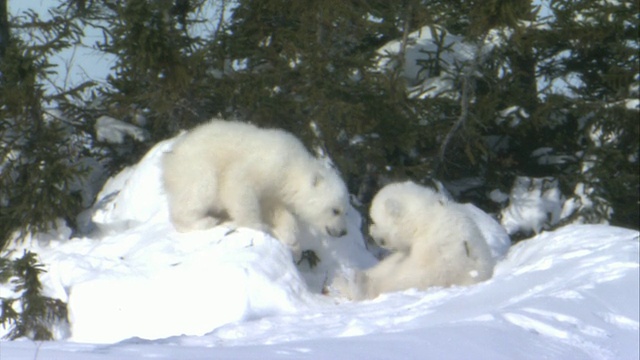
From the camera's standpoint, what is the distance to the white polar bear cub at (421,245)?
750 centimetres

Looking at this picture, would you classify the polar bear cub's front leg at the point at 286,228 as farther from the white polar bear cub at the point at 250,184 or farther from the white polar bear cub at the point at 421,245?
the white polar bear cub at the point at 421,245

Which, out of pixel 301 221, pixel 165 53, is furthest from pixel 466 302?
pixel 165 53

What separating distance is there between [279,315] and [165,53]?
3403mm

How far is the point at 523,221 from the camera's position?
36.5 ft

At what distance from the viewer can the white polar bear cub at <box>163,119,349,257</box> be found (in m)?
7.78

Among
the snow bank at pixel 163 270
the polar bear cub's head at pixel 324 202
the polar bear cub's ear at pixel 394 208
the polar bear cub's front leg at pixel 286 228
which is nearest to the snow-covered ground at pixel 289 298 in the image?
the snow bank at pixel 163 270

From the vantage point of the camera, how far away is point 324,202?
8.23m

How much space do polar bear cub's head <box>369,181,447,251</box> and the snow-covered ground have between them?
51 centimetres

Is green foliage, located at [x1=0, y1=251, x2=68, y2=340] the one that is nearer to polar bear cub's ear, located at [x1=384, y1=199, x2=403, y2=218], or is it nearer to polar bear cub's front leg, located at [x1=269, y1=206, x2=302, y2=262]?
polar bear cub's front leg, located at [x1=269, y1=206, x2=302, y2=262]

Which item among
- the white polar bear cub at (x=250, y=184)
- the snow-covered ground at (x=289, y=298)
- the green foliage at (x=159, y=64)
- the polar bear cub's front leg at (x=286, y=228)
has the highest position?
the green foliage at (x=159, y=64)

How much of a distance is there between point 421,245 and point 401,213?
1.14ft

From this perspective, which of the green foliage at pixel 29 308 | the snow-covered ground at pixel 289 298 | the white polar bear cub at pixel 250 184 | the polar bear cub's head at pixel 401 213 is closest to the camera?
the snow-covered ground at pixel 289 298

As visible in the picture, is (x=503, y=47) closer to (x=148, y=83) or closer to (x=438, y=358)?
(x=148, y=83)

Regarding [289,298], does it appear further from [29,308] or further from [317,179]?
[29,308]
